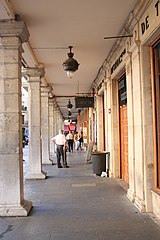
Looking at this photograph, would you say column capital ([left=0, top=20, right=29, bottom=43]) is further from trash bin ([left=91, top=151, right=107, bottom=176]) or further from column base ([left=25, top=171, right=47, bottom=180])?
trash bin ([left=91, top=151, right=107, bottom=176])

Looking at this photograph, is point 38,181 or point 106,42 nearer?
point 106,42

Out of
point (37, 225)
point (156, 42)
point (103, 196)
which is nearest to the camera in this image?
point (37, 225)

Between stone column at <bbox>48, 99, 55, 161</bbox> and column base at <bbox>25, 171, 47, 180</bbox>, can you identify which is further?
stone column at <bbox>48, 99, 55, 161</bbox>

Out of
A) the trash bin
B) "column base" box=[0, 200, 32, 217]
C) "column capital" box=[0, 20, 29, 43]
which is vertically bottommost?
"column base" box=[0, 200, 32, 217]

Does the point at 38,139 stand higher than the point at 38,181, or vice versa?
the point at 38,139

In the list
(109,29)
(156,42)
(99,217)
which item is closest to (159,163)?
(99,217)

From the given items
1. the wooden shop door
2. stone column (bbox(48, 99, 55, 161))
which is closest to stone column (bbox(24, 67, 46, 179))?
the wooden shop door

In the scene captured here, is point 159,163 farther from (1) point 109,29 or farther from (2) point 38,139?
(2) point 38,139

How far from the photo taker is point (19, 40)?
6.00 m

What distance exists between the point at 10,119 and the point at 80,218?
2259 millimetres

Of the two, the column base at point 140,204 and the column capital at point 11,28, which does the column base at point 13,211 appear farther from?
the column capital at point 11,28

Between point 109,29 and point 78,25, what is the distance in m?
0.77

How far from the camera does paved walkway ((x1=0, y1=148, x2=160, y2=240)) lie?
4703 mm

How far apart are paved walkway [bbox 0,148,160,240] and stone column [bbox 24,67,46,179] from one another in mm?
1639
